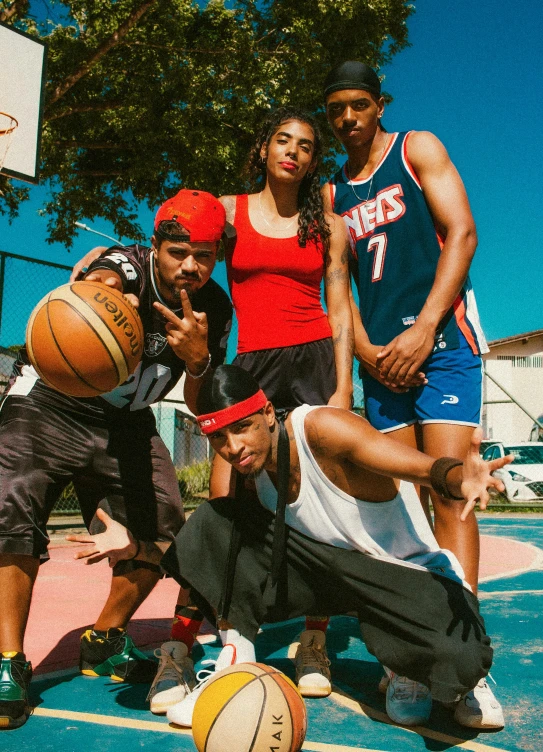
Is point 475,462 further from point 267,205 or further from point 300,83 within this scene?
point 300,83

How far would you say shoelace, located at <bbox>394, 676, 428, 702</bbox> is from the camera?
9.14 feet

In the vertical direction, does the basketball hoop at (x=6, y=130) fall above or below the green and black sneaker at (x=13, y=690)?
above

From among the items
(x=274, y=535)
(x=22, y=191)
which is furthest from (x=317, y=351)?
(x=22, y=191)

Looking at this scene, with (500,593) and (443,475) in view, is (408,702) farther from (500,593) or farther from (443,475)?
(500,593)

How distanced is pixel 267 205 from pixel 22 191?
13343 millimetres

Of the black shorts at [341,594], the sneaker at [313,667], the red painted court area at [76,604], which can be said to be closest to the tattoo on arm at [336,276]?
the black shorts at [341,594]

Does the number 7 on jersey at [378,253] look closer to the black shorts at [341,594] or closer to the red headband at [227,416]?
the red headband at [227,416]

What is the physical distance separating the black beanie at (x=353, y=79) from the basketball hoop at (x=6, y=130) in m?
5.25

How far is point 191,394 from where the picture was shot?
9.89 feet

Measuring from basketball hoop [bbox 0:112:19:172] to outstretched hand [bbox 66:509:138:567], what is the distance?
18.9 ft

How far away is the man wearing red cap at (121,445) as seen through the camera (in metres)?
2.90

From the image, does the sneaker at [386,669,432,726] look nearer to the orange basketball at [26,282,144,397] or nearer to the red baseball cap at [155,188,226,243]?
the orange basketball at [26,282,144,397]

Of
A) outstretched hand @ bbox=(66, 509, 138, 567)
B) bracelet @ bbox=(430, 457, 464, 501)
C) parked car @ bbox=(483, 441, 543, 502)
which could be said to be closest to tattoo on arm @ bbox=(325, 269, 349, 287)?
bracelet @ bbox=(430, 457, 464, 501)

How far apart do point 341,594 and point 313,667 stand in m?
0.49
